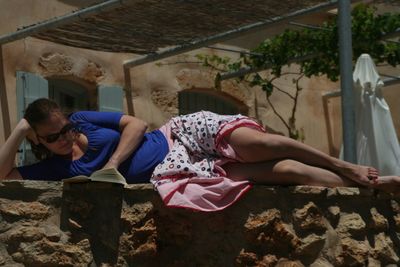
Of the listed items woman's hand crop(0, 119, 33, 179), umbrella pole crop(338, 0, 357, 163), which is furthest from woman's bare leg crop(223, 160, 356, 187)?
umbrella pole crop(338, 0, 357, 163)

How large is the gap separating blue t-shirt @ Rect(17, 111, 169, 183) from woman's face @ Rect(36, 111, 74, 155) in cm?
11

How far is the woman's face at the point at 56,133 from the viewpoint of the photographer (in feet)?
14.6

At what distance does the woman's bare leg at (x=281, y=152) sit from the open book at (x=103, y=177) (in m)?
0.58

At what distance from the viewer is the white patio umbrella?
7.48 meters

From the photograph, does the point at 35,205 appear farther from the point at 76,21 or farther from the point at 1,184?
the point at 76,21

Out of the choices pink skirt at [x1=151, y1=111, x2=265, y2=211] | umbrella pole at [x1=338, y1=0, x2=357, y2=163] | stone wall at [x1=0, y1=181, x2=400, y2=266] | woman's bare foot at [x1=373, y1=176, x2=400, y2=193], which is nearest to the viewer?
stone wall at [x1=0, y1=181, x2=400, y2=266]

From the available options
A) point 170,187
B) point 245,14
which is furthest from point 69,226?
point 245,14

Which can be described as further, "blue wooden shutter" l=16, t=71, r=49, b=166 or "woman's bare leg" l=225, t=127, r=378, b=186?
"blue wooden shutter" l=16, t=71, r=49, b=166

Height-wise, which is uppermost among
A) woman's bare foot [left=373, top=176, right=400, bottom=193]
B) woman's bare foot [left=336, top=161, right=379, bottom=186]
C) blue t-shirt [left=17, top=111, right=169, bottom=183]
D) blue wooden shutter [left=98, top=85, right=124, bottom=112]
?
blue wooden shutter [left=98, top=85, right=124, bottom=112]

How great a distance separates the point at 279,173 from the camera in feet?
14.4

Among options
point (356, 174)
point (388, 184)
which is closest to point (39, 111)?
point (356, 174)

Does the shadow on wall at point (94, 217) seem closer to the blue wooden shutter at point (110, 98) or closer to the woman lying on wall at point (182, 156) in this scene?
the woman lying on wall at point (182, 156)

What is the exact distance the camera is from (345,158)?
6.65 meters

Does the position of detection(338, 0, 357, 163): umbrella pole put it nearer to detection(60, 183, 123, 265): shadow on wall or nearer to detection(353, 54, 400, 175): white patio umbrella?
detection(353, 54, 400, 175): white patio umbrella
